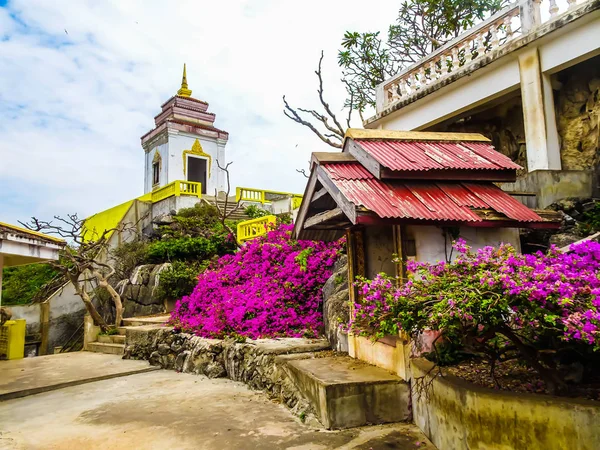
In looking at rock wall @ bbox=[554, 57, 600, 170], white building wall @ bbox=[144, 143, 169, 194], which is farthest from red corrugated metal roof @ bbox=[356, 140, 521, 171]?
white building wall @ bbox=[144, 143, 169, 194]

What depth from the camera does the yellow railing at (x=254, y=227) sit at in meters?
13.3

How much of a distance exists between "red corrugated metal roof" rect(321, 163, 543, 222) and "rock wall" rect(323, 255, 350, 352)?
181 centimetres

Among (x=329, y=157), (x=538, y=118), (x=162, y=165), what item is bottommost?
(x=329, y=157)

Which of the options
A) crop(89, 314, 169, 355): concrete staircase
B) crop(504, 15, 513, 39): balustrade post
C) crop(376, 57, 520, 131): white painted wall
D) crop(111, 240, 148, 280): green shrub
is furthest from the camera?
crop(111, 240, 148, 280): green shrub

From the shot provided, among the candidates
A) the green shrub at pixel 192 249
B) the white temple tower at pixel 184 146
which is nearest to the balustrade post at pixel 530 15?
the green shrub at pixel 192 249

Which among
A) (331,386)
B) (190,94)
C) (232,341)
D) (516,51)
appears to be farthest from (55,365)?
(190,94)

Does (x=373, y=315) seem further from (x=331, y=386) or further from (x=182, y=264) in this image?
(x=182, y=264)

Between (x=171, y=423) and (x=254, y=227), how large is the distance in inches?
372

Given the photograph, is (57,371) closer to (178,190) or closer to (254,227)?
(254,227)

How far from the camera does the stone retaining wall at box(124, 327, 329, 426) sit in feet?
18.1

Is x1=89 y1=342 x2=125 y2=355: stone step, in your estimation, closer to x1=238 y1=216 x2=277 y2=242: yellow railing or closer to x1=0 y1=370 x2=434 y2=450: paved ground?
x1=0 y1=370 x2=434 y2=450: paved ground

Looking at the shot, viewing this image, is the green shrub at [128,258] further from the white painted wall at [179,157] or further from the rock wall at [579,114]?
the rock wall at [579,114]

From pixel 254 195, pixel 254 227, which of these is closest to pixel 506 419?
pixel 254 227

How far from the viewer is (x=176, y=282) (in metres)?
13.7
